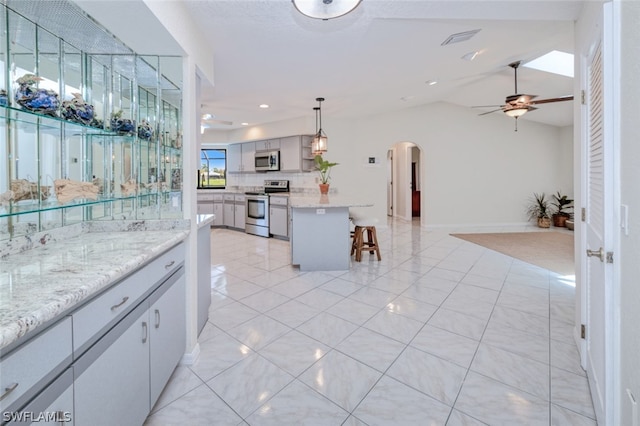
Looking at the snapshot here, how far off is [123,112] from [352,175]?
17.7 feet

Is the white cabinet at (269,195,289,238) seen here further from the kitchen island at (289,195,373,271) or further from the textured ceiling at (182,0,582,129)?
the kitchen island at (289,195,373,271)

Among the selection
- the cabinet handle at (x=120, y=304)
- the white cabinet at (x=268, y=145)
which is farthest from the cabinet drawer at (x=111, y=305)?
the white cabinet at (x=268, y=145)

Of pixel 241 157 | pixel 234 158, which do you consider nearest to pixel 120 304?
pixel 241 157

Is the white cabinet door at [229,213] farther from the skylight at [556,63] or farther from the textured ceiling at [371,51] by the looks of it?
the skylight at [556,63]

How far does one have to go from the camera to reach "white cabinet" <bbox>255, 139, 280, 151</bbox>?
677cm

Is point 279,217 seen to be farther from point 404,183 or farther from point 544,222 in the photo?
point 544,222

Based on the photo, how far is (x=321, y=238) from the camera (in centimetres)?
408

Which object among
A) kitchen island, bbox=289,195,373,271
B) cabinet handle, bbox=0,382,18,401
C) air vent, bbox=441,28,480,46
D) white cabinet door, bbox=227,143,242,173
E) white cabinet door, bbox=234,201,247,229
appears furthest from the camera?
white cabinet door, bbox=227,143,242,173

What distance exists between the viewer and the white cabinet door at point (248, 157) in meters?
7.30

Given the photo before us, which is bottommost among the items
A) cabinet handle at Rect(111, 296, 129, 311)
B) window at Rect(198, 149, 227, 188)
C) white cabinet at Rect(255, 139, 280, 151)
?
cabinet handle at Rect(111, 296, 129, 311)

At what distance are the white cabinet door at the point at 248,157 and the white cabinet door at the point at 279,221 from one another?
5.25ft

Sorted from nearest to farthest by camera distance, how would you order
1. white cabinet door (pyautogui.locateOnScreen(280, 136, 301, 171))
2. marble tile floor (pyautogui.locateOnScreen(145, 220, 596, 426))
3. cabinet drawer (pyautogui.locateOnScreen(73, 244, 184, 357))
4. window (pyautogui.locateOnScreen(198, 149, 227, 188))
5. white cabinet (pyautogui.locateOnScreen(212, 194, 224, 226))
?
1. cabinet drawer (pyautogui.locateOnScreen(73, 244, 184, 357))
2. marble tile floor (pyautogui.locateOnScreen(145, 220, 596, 426))
3. white cabinet door (pyautogui.locateOnScreen(280, 136, 301, 171))
4. white cabinet (pyautogui.locateOnScreen(212, 194, 224, 226))
5. window (pyautogui.locateOnScreen(198, 149, 227, 188))

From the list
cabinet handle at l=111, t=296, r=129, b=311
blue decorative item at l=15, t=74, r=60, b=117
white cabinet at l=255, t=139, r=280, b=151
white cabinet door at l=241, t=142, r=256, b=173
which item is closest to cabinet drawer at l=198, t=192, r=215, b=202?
white cabinet door at l=241, t=142, r=256, b=173

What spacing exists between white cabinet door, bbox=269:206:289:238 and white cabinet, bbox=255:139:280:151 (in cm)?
144
